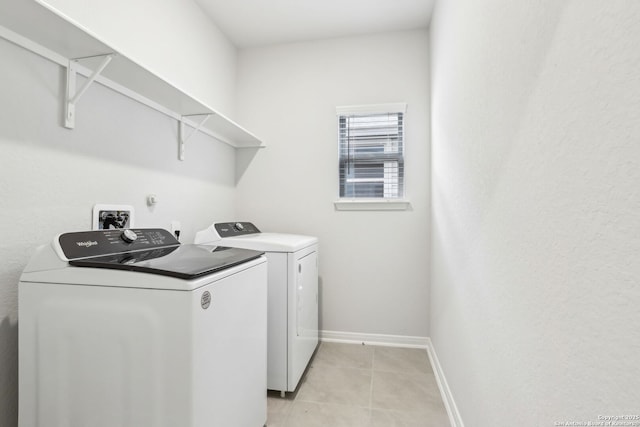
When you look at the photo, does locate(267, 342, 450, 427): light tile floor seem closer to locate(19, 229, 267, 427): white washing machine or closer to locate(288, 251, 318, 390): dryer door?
locate(288, 251, 318, 390): dryer door

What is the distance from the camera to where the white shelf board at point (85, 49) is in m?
1.00

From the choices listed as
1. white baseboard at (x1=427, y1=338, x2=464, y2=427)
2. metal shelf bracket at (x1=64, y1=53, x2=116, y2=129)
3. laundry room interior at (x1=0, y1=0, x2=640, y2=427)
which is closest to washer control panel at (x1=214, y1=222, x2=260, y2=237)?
laundry room interior at (x1=0, y1=0, x2=640, y2=427)

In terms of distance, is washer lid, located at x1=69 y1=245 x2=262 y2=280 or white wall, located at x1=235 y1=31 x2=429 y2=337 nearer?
washer lid, located at x1=69 y1=245 x2=262 y2=280

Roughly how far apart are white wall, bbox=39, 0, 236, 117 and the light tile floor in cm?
192

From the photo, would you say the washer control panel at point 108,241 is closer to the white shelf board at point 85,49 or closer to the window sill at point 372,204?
the white shelf board at point 85,49

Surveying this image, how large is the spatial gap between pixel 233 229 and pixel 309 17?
1.79 meters

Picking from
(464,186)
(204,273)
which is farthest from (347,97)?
(204,273)

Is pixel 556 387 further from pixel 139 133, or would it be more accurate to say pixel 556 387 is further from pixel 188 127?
pixel 188 127

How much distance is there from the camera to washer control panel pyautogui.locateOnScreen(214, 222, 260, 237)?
2.09 meters

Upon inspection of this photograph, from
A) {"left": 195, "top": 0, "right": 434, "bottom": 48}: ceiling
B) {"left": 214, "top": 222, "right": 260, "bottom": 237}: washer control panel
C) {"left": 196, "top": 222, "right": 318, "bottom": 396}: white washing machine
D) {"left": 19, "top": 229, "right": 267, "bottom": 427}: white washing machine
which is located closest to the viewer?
{"left": 19, "top": 229, "right": 267, "bottom": 427}: white washing machine

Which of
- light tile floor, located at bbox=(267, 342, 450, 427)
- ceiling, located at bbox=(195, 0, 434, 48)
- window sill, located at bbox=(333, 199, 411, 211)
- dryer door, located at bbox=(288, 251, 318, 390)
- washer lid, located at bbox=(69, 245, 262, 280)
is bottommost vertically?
light tile floor, located at bbox=(267, 342, 450, 427)

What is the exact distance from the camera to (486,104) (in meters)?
1.15

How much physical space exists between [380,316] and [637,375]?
2259 mm

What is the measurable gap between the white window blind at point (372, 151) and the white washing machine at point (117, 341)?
1.81m
